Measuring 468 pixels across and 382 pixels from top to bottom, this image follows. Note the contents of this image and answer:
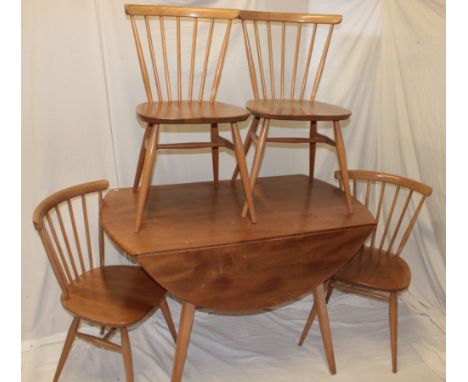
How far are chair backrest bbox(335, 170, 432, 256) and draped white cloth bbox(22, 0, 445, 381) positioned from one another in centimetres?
11

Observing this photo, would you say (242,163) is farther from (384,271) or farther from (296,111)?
(384,271)

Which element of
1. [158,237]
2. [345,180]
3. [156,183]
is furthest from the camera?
[156,183]

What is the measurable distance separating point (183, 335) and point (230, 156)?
1.20 metres

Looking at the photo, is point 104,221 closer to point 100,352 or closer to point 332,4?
point 100,352

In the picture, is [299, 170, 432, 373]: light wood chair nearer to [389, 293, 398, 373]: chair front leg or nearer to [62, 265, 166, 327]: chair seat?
[389, 293, 398, 373]: chair front leg

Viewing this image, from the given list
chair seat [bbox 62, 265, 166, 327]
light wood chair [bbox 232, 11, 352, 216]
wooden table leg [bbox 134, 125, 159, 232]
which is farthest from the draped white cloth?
wooden table leg [bbox 134, 125, 159, 232]

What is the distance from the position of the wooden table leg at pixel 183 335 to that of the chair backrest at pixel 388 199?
3.64 feet

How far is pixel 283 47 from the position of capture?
2.42 meters

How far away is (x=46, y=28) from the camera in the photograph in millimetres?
2338

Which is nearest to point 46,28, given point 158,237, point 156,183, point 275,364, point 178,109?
point 178,109

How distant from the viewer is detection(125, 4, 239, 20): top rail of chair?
7.17 feet

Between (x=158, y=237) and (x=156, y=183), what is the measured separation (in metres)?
0.83

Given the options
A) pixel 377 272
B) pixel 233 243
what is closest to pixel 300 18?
pixel 233 243

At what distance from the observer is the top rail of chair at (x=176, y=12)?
2186mm
